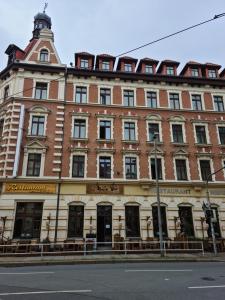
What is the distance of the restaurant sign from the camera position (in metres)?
20.0

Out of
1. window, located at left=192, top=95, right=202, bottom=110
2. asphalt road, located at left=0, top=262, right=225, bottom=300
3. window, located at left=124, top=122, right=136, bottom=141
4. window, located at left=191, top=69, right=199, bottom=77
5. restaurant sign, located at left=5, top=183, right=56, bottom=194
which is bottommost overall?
asphalt road, located at left=0, top=262, right=225, bottom=300

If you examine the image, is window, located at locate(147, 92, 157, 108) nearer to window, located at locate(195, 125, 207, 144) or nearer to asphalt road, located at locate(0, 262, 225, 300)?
window, located at locate(195, 125, 207, 144)

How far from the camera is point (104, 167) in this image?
22.3 meters

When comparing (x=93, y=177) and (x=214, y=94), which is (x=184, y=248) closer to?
(x=93, y=177)

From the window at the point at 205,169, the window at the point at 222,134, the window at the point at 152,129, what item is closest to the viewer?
the window at the point at 205,169

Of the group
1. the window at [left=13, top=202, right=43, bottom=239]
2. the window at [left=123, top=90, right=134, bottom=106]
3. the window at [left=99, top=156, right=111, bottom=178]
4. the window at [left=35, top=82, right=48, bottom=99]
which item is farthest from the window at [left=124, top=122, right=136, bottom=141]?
the window at [left=13, top=202, right=43, bottom=239]

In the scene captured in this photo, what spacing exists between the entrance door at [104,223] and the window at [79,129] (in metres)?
6.94

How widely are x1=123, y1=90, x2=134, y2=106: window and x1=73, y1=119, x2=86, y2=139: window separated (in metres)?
4.92

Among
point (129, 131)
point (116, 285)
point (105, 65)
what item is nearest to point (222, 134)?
point (129, 131)

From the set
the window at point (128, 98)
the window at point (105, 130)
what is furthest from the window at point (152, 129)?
the window at point (105, 130)

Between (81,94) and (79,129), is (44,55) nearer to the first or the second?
(81,94)

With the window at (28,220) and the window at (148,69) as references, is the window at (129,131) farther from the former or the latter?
the window at (28,220)

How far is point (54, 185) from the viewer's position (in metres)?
20.8

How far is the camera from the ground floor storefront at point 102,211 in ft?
64.4
